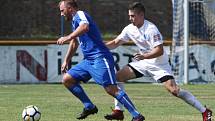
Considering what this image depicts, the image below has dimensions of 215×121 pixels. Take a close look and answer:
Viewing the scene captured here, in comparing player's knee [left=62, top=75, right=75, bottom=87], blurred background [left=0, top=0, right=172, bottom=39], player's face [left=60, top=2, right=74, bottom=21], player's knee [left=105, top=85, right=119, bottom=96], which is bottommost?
player's knee [left=105, top=85, right=119, bottom=96]

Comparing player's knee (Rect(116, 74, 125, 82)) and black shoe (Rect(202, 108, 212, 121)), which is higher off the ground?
player's knee (Rect(116, 74, 125, 82))

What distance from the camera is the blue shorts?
38.2ft

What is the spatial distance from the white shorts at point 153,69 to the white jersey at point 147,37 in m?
0.07

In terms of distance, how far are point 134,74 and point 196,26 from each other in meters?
17.0

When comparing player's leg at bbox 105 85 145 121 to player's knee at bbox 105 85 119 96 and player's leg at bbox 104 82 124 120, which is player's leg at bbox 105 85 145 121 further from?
player's leg at bbox 104 82 124 120

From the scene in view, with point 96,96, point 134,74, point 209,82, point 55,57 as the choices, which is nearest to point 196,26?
point 209,82

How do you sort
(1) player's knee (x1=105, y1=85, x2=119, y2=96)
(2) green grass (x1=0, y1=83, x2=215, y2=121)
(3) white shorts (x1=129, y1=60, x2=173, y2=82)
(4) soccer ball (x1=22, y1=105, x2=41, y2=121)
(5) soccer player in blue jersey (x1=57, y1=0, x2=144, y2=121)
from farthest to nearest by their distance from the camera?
(2) green grass (x1=0, y1=83, x2=215, y2=121), (3) white shorts (x1=129, y1=60, x2=173, y2=82), (4) soccer ball (x1=22, y1=105, x2=41, y2=121), (1) player's knee (x1=105, y1=85, x2=119, y2=96), (5) soccer player in blue jersey (x1=57, y1=0, x2=144, y2=121)

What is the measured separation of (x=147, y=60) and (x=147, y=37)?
465mm

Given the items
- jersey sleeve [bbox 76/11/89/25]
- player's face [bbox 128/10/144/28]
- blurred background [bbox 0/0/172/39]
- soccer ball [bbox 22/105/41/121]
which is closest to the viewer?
jersey sleeve [bbox 76/11/89/25]

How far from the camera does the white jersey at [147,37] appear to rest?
12344 millimetres

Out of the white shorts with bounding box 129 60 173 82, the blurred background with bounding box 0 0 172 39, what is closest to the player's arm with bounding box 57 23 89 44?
the white shorts with bounding box 129 60 173 82

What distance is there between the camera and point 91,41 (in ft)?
38.8

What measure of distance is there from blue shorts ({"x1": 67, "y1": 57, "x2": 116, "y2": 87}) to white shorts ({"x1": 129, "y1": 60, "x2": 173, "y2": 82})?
1038mm

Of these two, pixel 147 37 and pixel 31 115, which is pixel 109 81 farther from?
pixel 31 115
